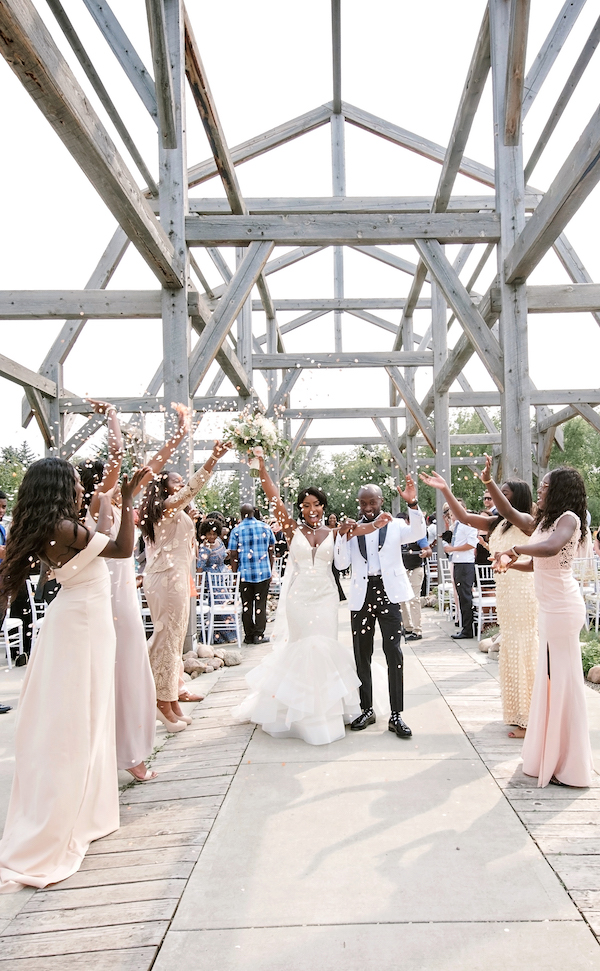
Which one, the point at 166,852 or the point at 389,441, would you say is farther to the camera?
the point at 389,441

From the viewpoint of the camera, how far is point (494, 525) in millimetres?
4988

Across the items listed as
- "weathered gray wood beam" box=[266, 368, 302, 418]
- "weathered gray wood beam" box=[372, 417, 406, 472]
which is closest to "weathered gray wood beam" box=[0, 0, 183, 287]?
"weathered gray wood beam" box=[266, 368, 302, 418]

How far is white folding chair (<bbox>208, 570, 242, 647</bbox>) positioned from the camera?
26.8 ft

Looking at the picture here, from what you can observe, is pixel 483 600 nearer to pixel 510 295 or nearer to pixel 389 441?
pixel 510 295

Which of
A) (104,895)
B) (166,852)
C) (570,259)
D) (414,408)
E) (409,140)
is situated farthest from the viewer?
(414,408)

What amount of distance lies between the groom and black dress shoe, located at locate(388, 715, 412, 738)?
0.17 feet

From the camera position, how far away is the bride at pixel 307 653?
459 centimetres

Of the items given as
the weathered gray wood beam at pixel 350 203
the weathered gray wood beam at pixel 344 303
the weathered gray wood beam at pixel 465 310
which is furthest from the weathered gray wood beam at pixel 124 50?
the weathered gray wood beam at pixel 344 303

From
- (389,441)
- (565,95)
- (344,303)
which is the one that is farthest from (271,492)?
(389,441)

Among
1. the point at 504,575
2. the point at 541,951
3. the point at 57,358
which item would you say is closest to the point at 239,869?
the point at 541,951

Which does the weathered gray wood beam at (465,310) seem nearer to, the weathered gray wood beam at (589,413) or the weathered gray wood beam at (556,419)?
the weathered gray wood beam at (589,413)

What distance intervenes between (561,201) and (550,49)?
254cm

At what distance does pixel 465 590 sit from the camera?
863cm

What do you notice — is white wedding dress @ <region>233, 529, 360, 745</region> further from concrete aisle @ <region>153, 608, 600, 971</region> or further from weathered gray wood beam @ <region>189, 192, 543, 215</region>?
weathered gray wood beam @ <region>189, 192, 543, 215</region>
